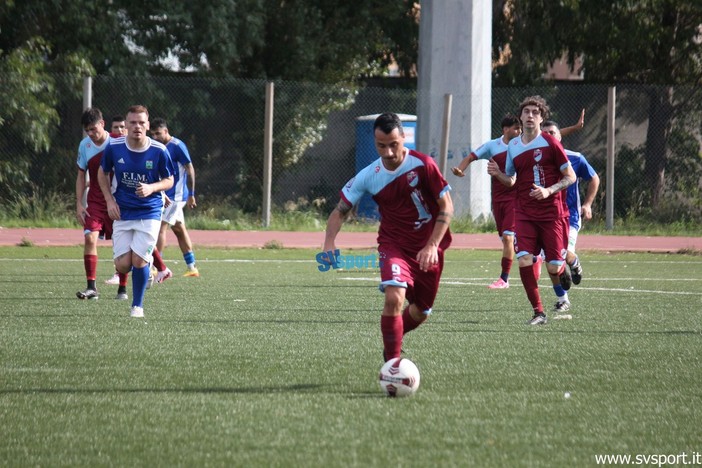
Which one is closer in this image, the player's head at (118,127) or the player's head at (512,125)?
the player's head at (118,127)

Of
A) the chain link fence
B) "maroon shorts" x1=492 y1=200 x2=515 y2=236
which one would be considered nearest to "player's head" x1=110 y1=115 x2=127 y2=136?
"maroon shorts" x1=492 y1=200 x2=515 y2=236

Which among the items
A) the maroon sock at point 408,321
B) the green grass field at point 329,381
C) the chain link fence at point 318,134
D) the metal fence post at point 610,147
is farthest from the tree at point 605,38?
the maroon sock at point 408,321

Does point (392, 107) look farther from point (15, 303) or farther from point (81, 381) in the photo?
point (81, 381)

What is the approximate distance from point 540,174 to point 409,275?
3.70 meters

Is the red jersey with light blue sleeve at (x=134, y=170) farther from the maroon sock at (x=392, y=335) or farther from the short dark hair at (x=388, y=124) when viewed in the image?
the maroon sock at (x=392, y=335)

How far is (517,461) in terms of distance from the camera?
4.93 metres

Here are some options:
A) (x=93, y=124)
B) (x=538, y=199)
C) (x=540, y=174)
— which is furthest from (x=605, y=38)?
(x=538, y=199)

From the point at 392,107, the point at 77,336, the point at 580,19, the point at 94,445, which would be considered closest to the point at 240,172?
the point at 392,107

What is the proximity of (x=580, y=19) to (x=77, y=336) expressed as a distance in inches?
739

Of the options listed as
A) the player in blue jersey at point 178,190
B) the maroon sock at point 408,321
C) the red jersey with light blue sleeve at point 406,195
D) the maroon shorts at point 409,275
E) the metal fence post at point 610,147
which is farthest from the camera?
the metal fence post at point 610,147

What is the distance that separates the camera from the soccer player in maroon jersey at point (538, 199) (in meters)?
10.1

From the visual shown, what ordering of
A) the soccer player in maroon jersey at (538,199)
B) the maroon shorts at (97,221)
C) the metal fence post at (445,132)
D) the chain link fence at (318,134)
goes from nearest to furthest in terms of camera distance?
the soccer player in maroon jersey at (538,199), the maroon shorts at (97,221), the metal fence post at (445,132), the chain link fence at (318,134)

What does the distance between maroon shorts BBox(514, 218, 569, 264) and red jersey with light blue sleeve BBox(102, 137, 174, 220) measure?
3153 millimetres

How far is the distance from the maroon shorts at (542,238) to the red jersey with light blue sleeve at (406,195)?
327cm
